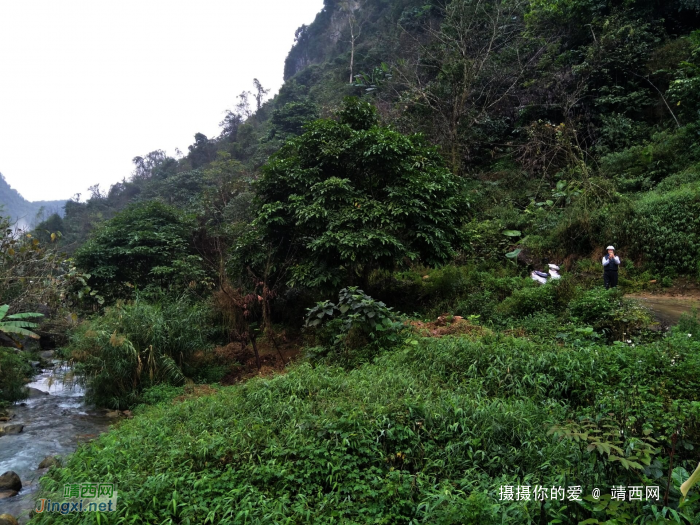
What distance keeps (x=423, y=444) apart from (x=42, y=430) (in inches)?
285

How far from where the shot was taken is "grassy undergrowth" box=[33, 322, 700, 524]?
289 centimetres

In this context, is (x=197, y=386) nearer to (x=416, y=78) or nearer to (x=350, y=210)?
(x=350, y=210)

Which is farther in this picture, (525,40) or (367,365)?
(525,40)

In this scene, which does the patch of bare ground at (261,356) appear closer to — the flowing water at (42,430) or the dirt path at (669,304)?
the flowing water at (42,430)

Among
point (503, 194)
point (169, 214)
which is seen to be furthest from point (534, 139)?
point (169, 214)

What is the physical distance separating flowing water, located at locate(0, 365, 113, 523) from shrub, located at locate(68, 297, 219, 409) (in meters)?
0.56

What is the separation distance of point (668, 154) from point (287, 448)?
14.5 metres

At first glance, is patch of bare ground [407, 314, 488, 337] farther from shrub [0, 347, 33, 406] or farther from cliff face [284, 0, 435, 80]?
cliff face [284, 0, 435, 80]

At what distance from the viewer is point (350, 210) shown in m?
8.94

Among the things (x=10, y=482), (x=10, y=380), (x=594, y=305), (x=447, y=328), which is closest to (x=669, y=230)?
(x=594, y=305)

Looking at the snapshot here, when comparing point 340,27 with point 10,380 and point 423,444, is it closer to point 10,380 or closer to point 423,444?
point 10,380

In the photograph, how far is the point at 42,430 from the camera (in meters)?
7.25

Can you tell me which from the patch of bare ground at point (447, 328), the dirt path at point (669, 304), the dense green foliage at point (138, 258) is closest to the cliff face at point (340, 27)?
the dense green foliage at point (138, 258)

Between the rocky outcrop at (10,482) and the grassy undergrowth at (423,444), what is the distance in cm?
123
